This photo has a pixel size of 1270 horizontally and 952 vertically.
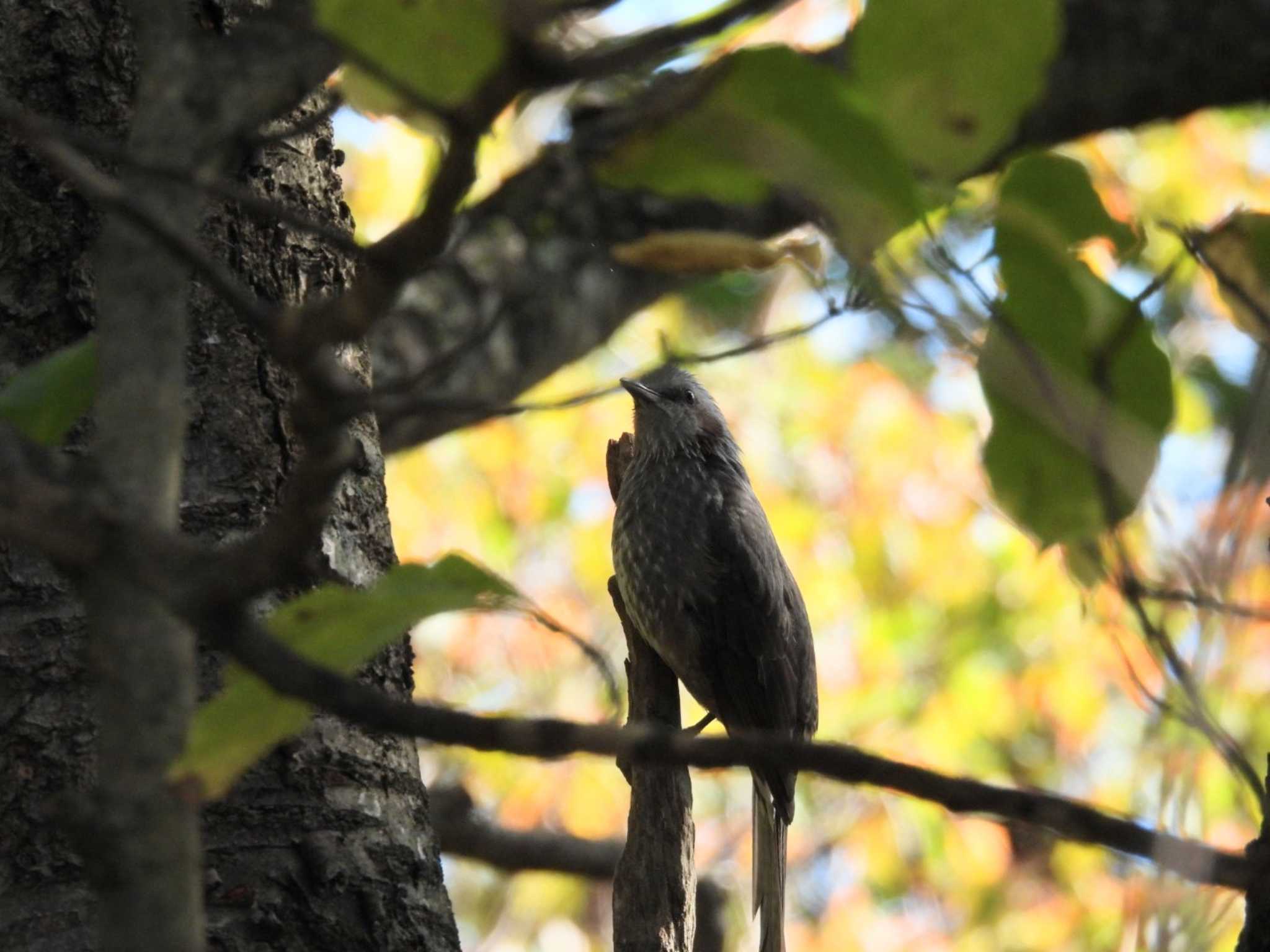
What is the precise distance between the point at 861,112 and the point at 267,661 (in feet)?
1.20

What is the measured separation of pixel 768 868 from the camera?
111 inches

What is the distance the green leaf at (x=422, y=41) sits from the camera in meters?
0.58

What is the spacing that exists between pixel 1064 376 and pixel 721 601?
257cm

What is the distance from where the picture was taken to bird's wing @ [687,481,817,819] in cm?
317

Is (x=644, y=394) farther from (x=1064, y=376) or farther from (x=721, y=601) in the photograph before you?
(x=1064, y=376)

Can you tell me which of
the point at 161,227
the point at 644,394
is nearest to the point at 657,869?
the point at 161,227

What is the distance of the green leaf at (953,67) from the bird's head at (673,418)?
2889mm

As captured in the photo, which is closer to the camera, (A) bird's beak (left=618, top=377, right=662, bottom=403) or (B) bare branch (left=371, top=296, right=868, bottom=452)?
(B) bare branch (left=371, top=296, right=868, bottom=452)

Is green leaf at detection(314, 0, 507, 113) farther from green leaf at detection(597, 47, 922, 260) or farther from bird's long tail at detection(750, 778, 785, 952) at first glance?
bird's long tail at detection(750, 778, 785, 952)

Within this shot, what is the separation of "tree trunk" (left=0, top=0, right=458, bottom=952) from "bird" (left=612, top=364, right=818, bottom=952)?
4.34 ft

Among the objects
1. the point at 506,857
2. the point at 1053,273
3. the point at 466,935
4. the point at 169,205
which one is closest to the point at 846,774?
the point at 1053,273

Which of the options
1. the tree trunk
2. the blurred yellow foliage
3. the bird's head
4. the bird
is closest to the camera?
the tree trunk

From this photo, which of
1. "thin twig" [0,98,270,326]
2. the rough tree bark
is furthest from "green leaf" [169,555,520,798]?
the rough tree bark

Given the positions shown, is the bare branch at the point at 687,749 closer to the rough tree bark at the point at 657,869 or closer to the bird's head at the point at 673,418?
the rough tree bark at the point at 657,869
